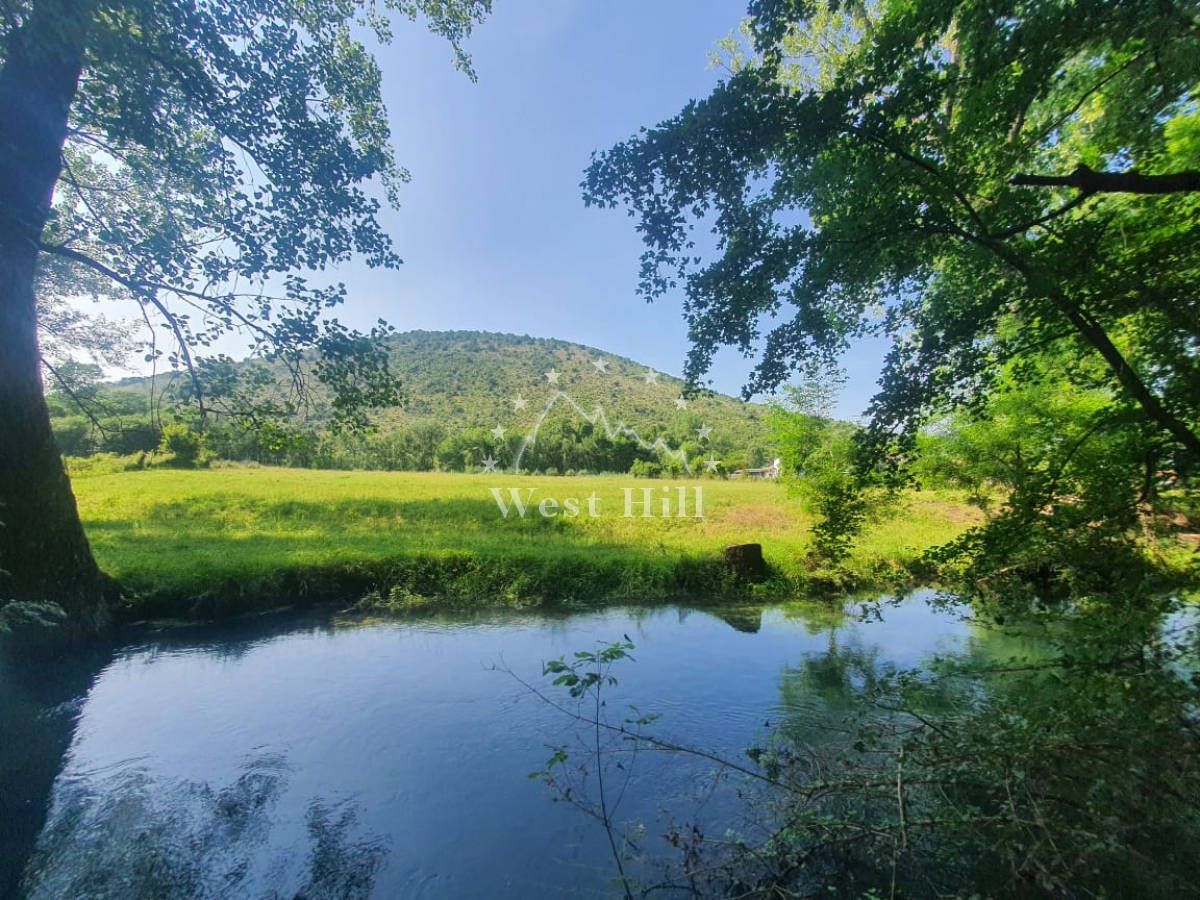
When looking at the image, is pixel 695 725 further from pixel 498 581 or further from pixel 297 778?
pixel 498 581

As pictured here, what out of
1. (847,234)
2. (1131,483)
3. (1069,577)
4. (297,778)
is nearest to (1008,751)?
(1069,577)

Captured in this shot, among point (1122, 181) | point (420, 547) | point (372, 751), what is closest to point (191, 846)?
point (372, 751)

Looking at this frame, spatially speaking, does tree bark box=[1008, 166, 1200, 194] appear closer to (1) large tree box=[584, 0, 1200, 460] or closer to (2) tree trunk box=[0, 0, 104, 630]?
(1) large tree box=[584, 0, 1200, 460]

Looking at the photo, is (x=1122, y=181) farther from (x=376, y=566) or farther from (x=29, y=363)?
(x=376, y=566)

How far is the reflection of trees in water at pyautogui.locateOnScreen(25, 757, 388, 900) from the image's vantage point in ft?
10.5

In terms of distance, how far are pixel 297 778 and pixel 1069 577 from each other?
6956 mm

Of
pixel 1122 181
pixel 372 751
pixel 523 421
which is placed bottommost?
pixel 372 751

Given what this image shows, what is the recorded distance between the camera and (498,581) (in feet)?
34.9

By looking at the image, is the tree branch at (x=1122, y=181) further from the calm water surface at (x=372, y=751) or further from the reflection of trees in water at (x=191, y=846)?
the reflection of trees in water at (x=191, y=846)

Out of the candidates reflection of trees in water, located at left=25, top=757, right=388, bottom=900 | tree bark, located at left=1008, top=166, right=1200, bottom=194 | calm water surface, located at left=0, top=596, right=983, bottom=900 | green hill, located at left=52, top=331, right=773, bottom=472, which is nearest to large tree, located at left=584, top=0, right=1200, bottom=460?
tree bark, located at left=1008, top=166, right=1200, bottom=194

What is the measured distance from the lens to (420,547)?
11750 millimetres

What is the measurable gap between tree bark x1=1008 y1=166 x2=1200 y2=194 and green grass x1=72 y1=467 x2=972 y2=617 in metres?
9.00

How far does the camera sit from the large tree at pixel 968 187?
353 cm

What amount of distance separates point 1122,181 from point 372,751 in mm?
7681
